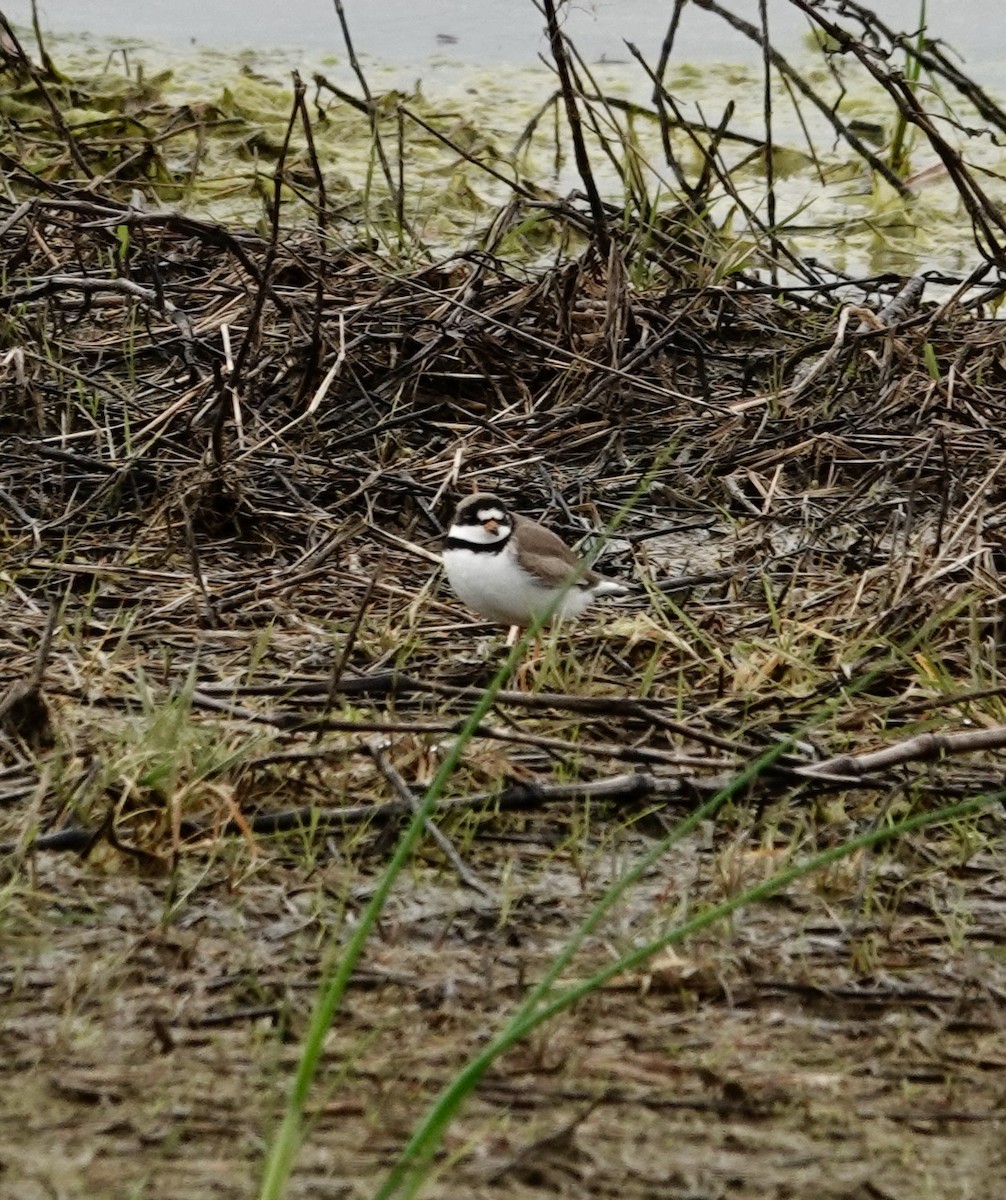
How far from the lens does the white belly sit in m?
5.00

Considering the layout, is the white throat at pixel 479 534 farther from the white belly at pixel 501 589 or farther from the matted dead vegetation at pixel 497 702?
the matted dead vegetation at pixel 497 702

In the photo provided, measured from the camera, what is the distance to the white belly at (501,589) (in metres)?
5.00

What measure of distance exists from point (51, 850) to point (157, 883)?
0.73ft

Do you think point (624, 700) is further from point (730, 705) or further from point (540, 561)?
point (540, 561)

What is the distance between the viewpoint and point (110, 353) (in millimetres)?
6719

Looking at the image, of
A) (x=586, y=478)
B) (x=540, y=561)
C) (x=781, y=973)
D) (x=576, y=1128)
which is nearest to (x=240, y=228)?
(x=586, y=478)

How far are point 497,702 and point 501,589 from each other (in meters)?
0.81

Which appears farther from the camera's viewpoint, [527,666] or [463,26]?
[463,26]

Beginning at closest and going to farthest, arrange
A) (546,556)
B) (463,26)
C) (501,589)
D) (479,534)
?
(501,589) < (479,534) < (546,556) < (463,26)

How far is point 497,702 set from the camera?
13.9 feet

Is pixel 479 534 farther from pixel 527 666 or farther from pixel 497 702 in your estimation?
pixel 497 702

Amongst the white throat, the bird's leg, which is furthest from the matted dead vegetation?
the white throat

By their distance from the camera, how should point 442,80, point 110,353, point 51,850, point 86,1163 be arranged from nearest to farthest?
point 86,1163 → point 51,850 → point 110,353 → point 442,80

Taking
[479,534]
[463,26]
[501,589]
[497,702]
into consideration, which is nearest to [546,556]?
[479,534]
